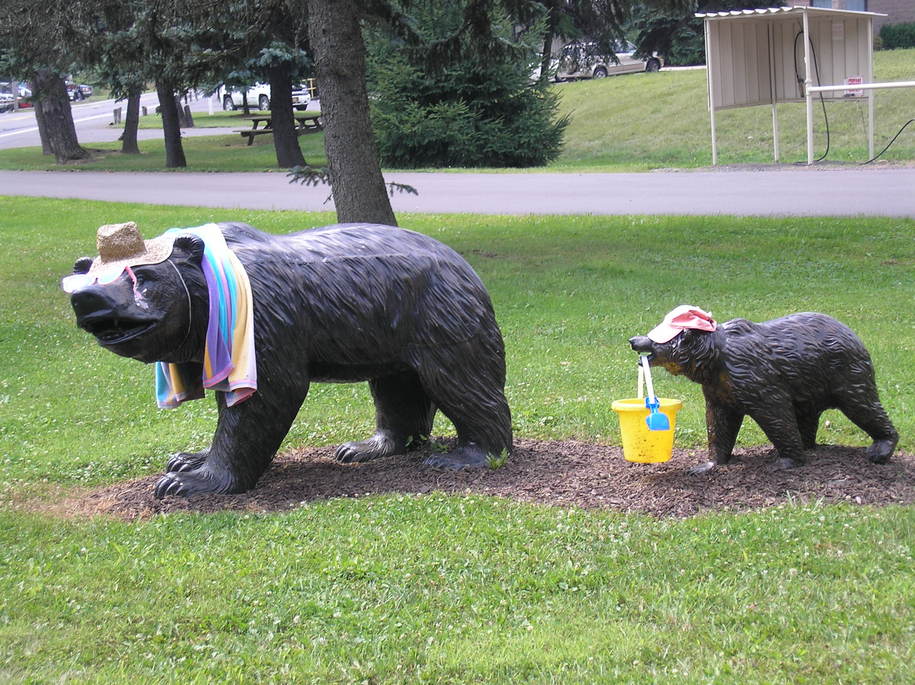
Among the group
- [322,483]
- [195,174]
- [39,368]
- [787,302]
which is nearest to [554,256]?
[787,302]

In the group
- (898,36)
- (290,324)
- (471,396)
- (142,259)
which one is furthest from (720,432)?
(898,36)

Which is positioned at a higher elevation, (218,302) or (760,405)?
(218,302)

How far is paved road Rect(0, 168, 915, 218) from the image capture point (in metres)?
17.2

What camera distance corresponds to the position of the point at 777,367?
5789mm

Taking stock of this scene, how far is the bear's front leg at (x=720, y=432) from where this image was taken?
6059 mm

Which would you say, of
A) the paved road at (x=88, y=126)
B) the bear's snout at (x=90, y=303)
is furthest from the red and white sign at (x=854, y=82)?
the paved road at (x=88, y=126)

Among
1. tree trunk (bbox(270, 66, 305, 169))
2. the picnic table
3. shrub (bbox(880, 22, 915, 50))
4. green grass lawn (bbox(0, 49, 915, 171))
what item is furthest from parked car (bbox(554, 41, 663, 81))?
tree trunk (bbox(270, 66, 305, 169))

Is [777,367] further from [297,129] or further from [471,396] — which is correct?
[297,129]

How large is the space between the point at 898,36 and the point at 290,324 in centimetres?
4380

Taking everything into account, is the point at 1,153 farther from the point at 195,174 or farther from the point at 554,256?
the point at 554,256

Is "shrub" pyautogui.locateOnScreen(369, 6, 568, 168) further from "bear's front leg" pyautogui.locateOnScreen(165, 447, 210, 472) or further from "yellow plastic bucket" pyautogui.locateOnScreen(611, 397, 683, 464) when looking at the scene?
"yellow plastic bucket" pyautogui.locateOnScreen(611, 397, 683, 464)

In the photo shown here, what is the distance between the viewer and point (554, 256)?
572 inches

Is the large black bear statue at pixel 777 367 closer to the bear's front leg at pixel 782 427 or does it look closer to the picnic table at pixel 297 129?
the bear's front leg at pixel 782 427

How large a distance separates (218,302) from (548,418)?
281 centimetres
